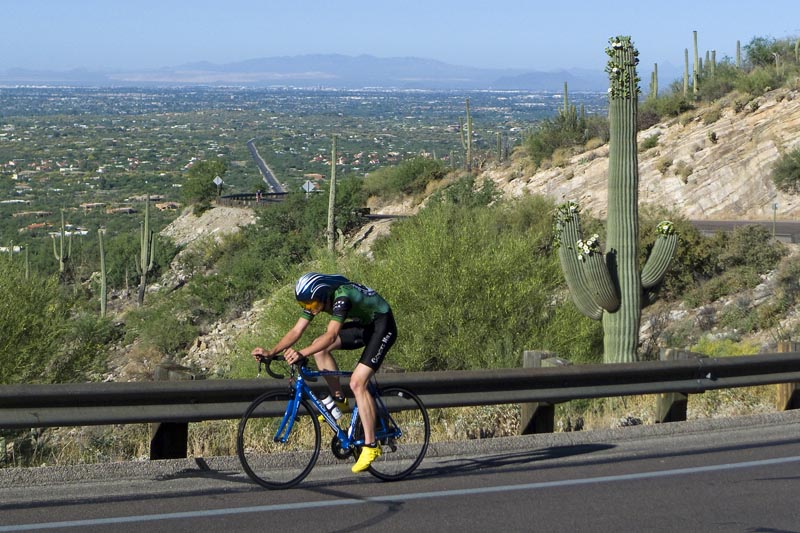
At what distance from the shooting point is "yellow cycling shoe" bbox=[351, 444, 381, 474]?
789 centimetres

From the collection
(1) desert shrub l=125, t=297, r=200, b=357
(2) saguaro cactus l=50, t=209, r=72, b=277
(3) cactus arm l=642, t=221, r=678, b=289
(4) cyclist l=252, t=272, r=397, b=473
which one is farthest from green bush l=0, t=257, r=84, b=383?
(2) saguaro cactus l=50, t=209, r=72, b=277

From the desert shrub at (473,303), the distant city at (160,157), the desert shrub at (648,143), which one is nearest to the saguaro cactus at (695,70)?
the desert shrub at (648,143)

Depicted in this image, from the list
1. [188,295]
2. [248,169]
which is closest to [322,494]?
[188,295]

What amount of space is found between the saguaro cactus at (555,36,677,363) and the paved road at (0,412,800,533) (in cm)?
595

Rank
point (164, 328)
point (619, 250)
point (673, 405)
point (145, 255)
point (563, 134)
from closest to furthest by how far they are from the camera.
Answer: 1. point (673, 405)
2. point (619, 250)
3. point (164, 328)
4. point (145, 255)
5. point (563, 134)

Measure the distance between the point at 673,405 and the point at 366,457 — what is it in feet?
11.5

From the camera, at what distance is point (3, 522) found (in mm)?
6672

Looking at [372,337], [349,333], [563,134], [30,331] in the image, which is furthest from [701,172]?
[372,337]

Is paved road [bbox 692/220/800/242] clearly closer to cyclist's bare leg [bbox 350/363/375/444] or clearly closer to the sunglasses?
cyclist's bare leg [bbox 350/363/375/444]

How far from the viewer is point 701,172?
4462 cm

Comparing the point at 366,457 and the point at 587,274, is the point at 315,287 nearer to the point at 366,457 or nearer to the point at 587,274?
the point at 366,457

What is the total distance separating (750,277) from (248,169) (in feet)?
308

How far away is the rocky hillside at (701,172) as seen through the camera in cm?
4100

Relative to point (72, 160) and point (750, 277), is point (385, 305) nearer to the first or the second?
point (750, 277)
